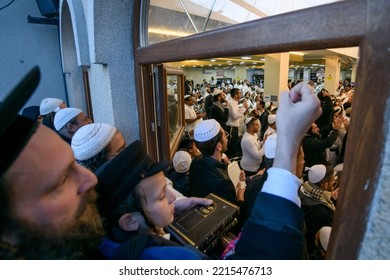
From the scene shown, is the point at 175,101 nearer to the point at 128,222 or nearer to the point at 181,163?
the point at 181,163

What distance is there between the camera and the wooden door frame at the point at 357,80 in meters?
0.49

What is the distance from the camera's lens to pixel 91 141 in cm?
143

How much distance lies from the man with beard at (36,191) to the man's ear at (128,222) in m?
0.17

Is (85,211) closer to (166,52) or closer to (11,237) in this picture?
(11,237)

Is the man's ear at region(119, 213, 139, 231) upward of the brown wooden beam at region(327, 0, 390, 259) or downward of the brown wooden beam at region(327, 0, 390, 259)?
downward

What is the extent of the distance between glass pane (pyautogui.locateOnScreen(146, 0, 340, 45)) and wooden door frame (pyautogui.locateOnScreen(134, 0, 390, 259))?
0.16m

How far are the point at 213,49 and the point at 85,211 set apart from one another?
2.73ft

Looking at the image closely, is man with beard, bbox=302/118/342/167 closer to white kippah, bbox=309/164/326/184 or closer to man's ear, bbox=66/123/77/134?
white kippah, bbox=309/164/326/184

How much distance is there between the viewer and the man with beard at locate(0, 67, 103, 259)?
488mm

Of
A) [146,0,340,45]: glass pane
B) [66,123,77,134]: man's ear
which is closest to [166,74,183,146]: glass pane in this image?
[66,123,77,134]: man's ear

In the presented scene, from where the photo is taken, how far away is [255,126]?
3.24m

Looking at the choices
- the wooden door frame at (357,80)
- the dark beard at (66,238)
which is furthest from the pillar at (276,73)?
the dark beard at (66,238)

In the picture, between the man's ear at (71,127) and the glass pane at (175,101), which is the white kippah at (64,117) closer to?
the man's ear at (71,127)

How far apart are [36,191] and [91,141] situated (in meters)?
0.97
